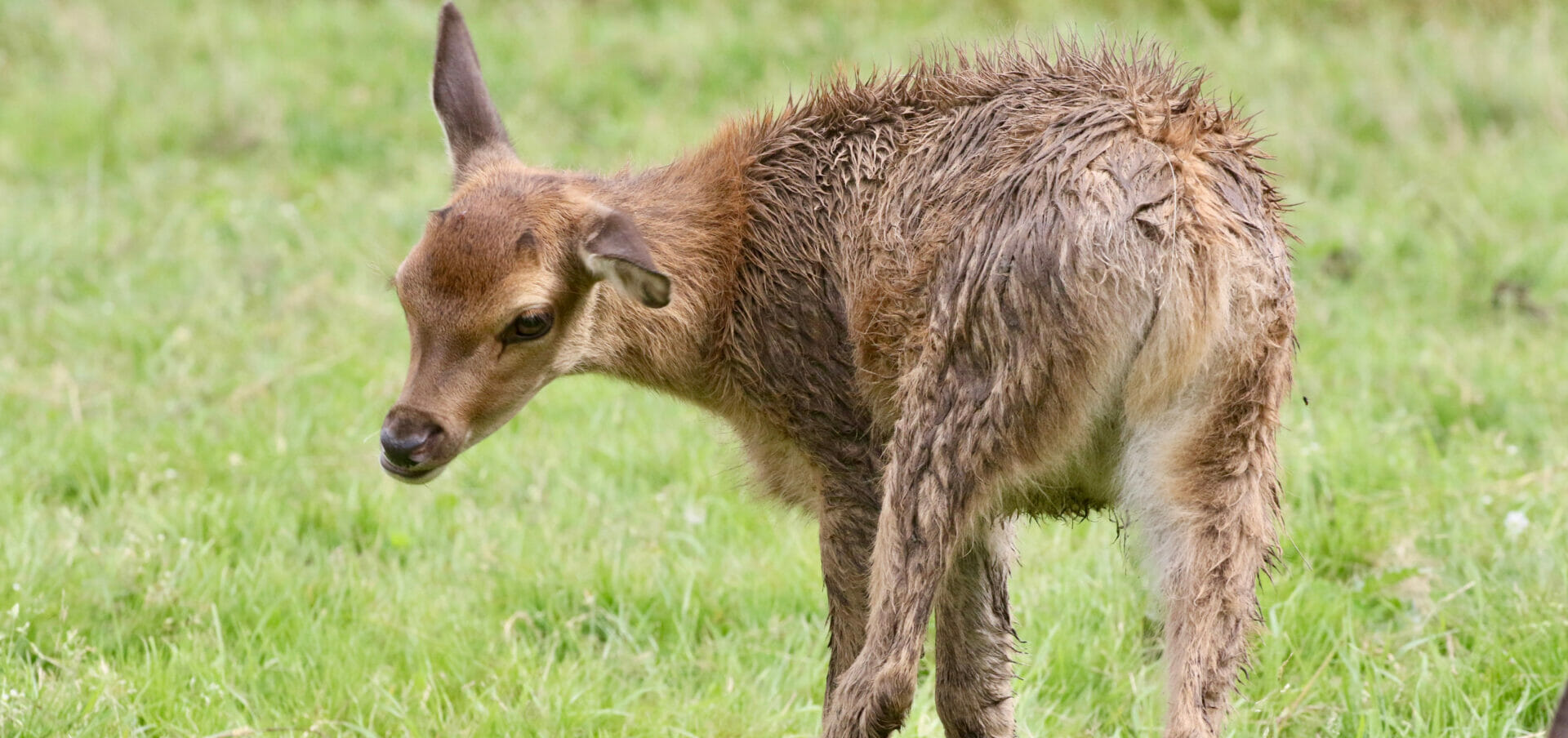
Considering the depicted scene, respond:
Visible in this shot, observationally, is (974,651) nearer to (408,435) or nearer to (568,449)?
(408,435)

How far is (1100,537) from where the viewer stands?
18.9 feet

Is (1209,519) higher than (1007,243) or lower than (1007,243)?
lower

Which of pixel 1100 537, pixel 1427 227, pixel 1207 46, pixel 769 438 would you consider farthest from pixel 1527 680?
pixel 1207 46

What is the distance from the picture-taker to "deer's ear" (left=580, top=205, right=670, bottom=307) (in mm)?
3762

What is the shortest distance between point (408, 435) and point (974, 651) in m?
1.58

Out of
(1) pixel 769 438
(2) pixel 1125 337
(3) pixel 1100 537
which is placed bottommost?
(3) pixel 1100 537

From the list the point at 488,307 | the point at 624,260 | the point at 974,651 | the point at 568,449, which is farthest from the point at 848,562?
the point at 568,449

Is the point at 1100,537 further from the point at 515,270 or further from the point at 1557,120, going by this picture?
the point at 1557,120

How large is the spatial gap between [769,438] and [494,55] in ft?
24.4

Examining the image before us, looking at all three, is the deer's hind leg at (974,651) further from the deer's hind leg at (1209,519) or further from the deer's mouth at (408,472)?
the deer's mouth at (408,472)

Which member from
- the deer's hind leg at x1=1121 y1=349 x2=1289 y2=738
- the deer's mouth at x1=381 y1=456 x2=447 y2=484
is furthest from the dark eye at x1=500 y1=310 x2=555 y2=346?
the deer's hind leg at x1=1121 y1=349 x2=1289 y2=738

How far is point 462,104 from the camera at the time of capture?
499 cm

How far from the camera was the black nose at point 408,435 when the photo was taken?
4.04 m

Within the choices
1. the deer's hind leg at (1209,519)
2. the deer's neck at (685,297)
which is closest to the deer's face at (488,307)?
the deer's neck at (685,297)
